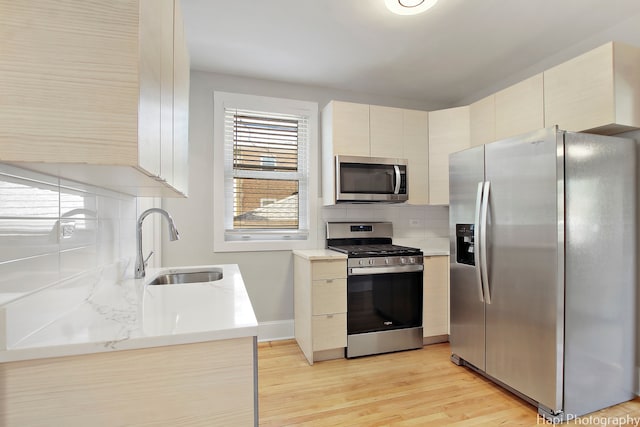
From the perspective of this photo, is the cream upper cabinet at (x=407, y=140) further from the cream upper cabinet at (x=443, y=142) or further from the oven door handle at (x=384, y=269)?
the oven door handle at (x=384, y=269)

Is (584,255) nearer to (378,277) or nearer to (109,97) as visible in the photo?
(378,277)

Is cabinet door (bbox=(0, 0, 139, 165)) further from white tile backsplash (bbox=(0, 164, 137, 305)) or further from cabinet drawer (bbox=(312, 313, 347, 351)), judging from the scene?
cabinet drawer (bbox=(312, 313, 347, 351))

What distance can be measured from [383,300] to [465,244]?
845 millimetres

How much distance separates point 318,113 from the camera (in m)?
3.30

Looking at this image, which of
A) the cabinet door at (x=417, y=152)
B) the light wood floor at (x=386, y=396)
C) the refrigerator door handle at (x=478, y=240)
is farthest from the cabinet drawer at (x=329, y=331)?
the cabinet door at (x=417, y=152)

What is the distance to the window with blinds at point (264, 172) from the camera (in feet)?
10.2

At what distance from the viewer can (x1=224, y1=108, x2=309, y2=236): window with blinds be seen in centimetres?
310

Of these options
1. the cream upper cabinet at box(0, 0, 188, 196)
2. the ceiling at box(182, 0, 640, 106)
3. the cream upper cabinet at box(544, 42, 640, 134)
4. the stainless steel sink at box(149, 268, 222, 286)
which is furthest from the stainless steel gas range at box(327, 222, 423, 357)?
the cream upper cabinet at box(0, 0, 188, 196)

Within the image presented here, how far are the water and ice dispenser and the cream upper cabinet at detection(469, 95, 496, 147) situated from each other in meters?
0.89

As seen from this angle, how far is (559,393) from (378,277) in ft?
4.54

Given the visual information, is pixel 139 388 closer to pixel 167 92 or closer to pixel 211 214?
pixel 167 92

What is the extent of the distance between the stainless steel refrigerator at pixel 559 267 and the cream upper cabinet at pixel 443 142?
2.98 feet

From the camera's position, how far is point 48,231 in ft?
3.35

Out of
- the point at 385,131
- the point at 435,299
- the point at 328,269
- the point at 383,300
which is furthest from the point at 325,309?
the point at 385,131
